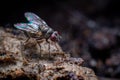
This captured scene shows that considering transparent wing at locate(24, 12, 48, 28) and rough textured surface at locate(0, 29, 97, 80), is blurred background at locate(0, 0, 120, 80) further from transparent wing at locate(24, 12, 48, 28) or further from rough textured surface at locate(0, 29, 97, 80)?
rough textured surface at locate(0, 29, 97, 80)

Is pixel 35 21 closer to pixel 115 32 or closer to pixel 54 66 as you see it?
pixel 54 66

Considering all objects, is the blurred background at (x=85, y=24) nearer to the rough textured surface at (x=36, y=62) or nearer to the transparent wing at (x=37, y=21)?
the transparent wing at (x=37, y=21)

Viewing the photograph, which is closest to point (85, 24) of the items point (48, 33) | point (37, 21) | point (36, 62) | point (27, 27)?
point (37, 21)

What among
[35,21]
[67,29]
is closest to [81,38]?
[67,29]

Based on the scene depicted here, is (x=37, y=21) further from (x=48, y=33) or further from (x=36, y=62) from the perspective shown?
(x=36, y=62)

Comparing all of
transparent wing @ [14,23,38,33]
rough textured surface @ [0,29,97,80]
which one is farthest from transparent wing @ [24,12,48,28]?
rough textured surface @ [0,29,97,80]

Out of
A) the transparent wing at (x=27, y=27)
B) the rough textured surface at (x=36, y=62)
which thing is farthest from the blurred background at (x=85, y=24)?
the transparent wing at (x=27, y=27)
